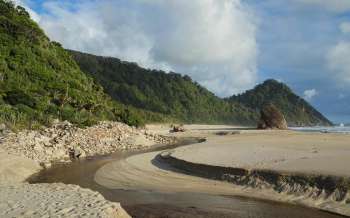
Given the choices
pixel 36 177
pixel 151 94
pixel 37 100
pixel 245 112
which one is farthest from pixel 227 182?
pixel 245 112

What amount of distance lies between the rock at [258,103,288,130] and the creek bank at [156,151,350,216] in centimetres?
5075

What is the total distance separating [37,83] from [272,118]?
35454mm

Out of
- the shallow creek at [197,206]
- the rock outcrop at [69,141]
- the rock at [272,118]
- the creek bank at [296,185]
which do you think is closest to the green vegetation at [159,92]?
the rock at [272,118]

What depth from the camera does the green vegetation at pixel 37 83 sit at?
150 feet

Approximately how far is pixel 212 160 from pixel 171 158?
3.75 m

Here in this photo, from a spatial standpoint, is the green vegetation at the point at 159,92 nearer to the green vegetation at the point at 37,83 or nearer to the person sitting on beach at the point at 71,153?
the green vegetation at the point at 37,83

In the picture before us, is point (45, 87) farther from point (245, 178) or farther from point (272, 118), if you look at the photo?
point (245, 178)

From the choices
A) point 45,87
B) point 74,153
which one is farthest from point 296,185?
point 45,87

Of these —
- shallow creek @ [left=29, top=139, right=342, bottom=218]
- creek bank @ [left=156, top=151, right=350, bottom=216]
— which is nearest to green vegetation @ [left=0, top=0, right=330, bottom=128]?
shallow creek @ [left=29, top=139, right=342, bottom=218]

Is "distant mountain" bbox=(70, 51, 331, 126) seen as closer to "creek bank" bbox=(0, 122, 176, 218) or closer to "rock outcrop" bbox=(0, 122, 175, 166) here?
"creek bank" bbox=(0, 122, 176, 218)

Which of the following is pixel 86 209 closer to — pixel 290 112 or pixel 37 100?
pixel 37 100

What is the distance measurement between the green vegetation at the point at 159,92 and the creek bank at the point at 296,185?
118 meters

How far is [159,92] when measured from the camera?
154250 millimetres

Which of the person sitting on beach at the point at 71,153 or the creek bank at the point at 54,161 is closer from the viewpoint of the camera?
the creek bank at the point at 54,161
